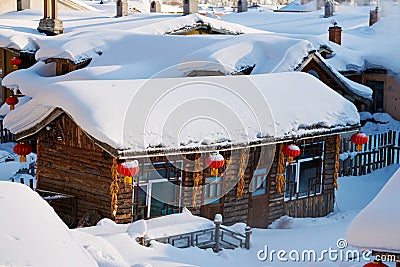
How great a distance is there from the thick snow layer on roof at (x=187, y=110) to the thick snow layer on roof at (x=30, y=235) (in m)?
6.21

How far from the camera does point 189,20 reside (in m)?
25.0

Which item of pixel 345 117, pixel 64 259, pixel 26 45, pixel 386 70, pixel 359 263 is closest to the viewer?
pixel 64 259

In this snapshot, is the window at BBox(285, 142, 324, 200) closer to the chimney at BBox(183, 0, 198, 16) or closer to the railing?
the railing

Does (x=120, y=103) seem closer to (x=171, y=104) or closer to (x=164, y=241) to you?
(x=171, y=104)

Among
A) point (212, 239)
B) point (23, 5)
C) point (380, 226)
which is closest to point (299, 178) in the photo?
point (212, 239)

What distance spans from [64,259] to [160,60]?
14604 millimetres

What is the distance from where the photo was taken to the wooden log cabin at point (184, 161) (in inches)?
585

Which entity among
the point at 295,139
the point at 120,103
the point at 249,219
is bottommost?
the point at 249,219

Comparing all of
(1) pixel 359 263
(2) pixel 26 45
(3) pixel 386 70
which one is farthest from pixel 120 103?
(3) pixel 386 70

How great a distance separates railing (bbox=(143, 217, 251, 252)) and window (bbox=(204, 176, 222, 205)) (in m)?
1.65

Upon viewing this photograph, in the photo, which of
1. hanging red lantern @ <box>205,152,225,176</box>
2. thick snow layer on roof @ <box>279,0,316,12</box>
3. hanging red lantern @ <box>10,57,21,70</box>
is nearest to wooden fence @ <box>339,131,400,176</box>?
hanging red lantern @ <box>205,152,225,176</box>

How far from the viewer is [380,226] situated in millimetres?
8445

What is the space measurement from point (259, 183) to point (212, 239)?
3112 mm

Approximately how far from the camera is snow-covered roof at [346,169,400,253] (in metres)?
8.33
